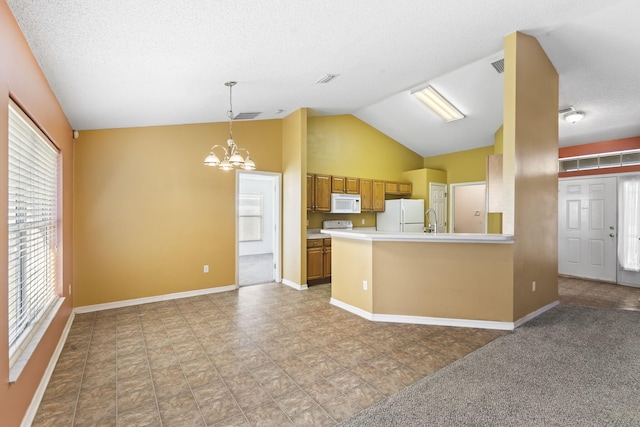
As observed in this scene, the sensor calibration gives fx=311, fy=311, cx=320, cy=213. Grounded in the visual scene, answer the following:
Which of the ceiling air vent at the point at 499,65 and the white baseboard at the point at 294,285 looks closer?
the ceiling air vent at the point at 499,65

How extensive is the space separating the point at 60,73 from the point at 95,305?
303 cm

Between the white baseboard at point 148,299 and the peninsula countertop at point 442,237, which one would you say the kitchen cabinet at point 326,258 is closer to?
the white baseboard at point 148,299

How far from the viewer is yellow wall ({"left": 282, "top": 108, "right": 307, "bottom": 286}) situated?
5.29 m

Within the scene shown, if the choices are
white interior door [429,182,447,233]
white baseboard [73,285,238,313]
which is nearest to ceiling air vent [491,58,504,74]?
white interior door [429,182,447,233]

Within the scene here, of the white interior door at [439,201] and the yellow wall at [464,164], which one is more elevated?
the yellow wall at [464,164]

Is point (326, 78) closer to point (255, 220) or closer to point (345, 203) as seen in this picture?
point (345, 203)

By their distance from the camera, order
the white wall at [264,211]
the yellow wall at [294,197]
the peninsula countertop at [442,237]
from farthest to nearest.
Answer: the white wall at [264,211] → the yellow wall at [294,197] → the peninsula countertop at [442,237]

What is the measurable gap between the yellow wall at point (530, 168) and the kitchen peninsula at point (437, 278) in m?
0.19

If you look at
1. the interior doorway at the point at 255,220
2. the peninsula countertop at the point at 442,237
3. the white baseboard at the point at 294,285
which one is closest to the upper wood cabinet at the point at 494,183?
the peninsula countertop at the point at 442,237

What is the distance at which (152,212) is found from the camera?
181 inches

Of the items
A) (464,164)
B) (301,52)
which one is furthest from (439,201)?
(301,52)

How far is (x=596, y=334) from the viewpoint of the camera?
10.5 ft

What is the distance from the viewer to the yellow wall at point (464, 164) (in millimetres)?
6637

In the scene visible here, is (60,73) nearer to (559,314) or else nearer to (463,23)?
(463,23)
